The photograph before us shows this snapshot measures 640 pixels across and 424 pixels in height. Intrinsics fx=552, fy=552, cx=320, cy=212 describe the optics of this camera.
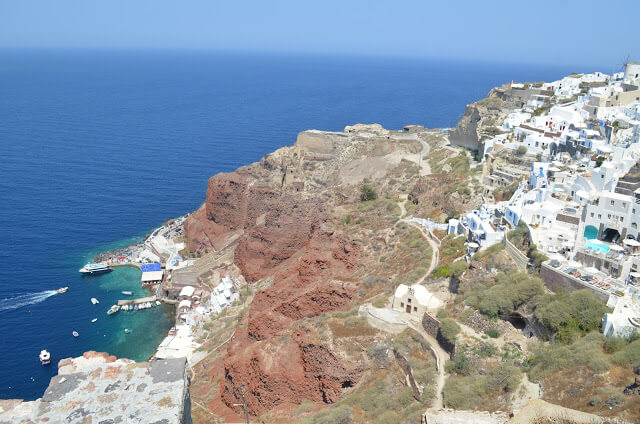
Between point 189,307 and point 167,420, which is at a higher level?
point 167,420

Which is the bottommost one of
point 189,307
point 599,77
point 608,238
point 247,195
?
point 189,307

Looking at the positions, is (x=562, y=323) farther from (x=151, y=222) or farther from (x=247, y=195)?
(x=151, y=222)

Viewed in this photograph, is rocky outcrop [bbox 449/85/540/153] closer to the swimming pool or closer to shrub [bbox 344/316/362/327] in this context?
the swimming pool

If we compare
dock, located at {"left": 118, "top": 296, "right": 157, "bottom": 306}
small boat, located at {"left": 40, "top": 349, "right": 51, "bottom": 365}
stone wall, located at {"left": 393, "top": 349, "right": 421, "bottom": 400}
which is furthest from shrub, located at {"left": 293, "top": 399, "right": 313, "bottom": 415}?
dock, located at {"left": 118, "top": 296, "right": 157, "bottom": 306}

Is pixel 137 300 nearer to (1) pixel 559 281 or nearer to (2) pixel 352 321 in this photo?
(2) pixel 352 321

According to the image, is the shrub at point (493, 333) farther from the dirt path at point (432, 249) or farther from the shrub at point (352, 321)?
the dirt path at point (432, 249)

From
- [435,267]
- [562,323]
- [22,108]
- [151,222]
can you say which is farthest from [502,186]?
[22,108]

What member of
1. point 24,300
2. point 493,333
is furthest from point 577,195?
point 24,300
